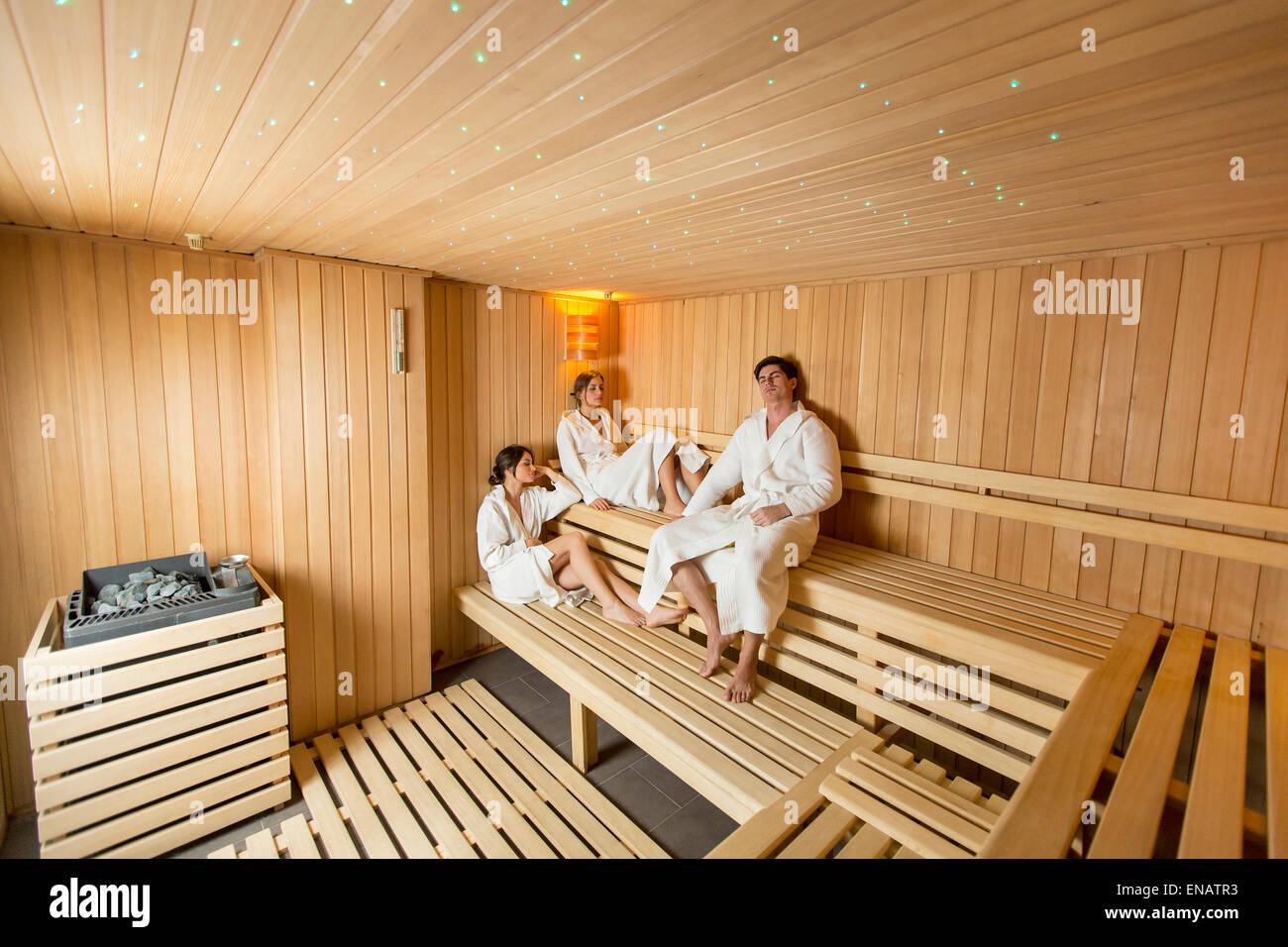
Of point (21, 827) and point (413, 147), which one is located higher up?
point (413, 147)

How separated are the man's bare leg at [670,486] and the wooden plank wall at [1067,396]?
0.56m

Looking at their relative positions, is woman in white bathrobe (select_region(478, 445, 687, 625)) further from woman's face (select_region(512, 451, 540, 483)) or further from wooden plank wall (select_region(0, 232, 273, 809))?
wooden plank wall (select_region(0, 232, 273, 809))

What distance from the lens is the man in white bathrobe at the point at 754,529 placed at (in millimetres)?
2574

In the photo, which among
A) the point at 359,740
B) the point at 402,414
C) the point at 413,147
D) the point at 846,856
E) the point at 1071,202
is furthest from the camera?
the point at 402,414

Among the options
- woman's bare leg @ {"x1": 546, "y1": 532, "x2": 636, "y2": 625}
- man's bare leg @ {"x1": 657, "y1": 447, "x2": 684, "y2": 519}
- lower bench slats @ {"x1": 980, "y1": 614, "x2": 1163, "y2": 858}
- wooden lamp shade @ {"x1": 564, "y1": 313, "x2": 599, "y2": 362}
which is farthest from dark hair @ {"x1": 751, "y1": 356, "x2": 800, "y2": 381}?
lower bench slats @ {"x1": 980, "y1": 614, "x2": 1163, "y2": 858}

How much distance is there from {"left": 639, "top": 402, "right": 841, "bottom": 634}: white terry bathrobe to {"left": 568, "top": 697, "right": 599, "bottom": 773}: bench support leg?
0.57 m

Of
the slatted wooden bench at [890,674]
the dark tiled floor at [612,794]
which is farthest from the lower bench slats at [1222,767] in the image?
the dark tiled floor at [612,794]

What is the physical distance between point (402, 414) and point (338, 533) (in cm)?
68

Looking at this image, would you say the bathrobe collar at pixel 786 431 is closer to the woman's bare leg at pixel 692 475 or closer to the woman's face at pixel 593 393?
the woman's bare leg at pixel 692 475

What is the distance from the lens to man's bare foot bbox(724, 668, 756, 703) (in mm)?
2514

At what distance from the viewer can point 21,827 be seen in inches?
100.0

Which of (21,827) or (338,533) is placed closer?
(21,827)
